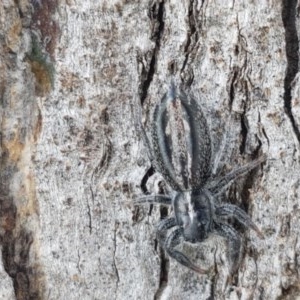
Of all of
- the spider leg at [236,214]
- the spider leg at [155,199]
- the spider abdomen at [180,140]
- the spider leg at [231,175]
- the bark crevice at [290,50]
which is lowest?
the spider leg at [236,214]

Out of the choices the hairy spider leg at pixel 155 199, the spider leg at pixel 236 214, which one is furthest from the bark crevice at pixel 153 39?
the spider leg at pixel 236 214

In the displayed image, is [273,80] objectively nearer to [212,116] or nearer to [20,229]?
[212,116]

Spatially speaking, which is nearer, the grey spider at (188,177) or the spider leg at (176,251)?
the grey spider at (188,177)

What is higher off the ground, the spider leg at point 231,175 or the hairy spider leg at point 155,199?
the spider leg at point 231,175

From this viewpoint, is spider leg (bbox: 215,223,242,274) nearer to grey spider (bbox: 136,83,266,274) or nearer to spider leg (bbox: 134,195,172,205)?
grey spider (bbox: 136,83,266,274)

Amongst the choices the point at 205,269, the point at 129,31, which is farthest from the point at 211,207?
the point at 129,31

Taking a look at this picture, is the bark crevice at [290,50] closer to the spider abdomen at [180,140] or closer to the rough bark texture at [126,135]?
the rough bark texture at [126,135]

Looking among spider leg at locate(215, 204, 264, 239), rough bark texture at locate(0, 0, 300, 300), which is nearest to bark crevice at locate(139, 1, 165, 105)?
rough bark texture at locate(0, 0, 300, 300)

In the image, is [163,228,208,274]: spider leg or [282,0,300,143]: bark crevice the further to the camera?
[163,228,208,274]: spider leg
